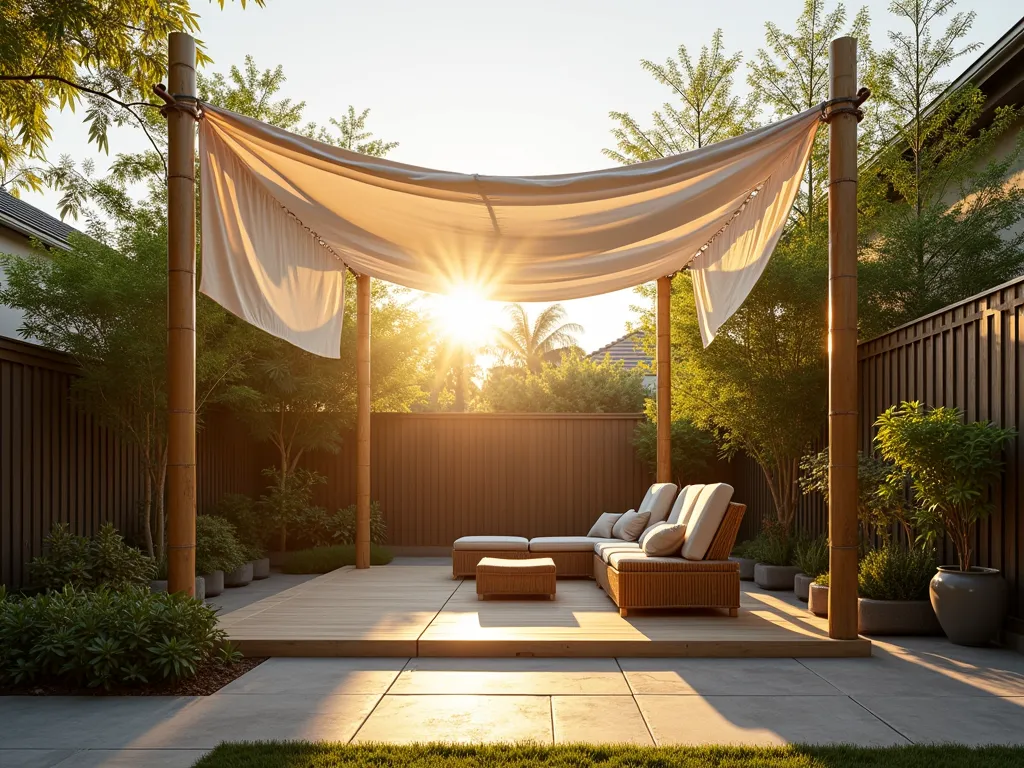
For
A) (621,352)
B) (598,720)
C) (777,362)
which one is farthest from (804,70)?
(621,352)

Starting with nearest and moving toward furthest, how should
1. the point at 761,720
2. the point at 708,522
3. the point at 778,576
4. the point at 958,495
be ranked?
the point at 761,720 < the point at 958,495 < the point at 708,522 < the point at 778,576

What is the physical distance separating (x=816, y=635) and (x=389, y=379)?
7.39 metres

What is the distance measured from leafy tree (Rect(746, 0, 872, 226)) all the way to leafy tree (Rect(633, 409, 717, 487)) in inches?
117

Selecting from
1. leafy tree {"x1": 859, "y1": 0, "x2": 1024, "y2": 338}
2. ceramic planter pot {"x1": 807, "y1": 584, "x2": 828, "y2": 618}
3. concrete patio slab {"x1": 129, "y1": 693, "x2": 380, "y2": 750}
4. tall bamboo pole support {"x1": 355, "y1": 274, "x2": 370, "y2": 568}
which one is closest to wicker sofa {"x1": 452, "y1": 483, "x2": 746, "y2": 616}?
ceramic planter pot {"x1": 807, "y1": 584, "x2": 828, "y2": 618}

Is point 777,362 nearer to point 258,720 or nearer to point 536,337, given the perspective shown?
point 258,720

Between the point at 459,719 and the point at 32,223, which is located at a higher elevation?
the point at 32,223

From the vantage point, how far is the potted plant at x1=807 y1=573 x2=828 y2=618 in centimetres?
646

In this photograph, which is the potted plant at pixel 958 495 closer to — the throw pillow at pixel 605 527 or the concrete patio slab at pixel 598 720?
the concrete patio slab at pixel 598 720

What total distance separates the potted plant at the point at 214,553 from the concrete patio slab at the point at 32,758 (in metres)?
5.01

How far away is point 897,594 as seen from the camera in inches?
232

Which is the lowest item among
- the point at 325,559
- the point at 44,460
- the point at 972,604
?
the point at 325,559

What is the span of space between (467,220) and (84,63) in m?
3.27

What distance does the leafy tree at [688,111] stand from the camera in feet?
40.2

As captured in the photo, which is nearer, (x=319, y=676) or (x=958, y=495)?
(x=319, y=676)
